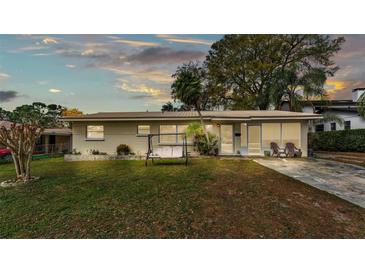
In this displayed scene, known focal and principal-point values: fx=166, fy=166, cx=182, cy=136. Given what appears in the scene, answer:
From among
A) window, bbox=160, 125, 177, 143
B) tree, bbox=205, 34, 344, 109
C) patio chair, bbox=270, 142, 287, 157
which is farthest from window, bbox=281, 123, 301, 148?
window, bbox=160, 125, 177, 143

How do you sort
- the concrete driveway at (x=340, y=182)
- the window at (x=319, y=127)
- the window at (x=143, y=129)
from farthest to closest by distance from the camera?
the window at (x=319, y=127) → the window at (x=143, y=129) → the concrete driveway at (x=340, y=182)

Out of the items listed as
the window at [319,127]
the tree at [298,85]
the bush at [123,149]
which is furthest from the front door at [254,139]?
the window at [319,127]

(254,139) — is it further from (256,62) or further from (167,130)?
(256,62)

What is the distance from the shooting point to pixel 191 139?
11023 mm

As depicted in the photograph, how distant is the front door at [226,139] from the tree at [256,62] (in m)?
8.18

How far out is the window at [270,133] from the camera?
1105cm

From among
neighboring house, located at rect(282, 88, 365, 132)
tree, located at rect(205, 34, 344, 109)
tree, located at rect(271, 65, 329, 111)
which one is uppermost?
tree, located at rect(205, 34, 344, 109)

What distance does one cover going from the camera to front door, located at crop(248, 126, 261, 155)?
11.2 m

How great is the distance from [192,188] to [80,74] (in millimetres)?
10812

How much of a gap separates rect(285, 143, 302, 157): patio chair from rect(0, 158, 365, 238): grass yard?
591 cm

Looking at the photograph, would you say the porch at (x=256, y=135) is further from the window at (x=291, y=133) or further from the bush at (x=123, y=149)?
the bush at (x=123, y=149)

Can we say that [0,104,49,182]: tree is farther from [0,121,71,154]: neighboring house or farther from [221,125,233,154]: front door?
[0,121,71,154]: neighboring house

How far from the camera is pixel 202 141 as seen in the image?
10562 mm
